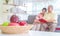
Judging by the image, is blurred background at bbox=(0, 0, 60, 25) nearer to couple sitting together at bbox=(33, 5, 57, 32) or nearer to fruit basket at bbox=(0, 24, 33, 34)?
couple sitting together at bbox=(33, 5, 57, 32)

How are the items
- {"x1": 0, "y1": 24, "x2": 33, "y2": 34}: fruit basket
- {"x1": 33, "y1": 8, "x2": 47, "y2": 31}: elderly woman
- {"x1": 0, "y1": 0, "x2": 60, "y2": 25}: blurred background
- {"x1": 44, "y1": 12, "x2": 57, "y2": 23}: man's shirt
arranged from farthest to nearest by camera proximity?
{"x1": 0, "y1": 0, "x2": 60, "y2": 25}: blurred background → {"x1": 33, "y1": 8, "x2": 47, "y2": 31}: elderly woman → {"x1": 44, "y1": 12, "x2": 57, "y2": 23}: man's shirt → {"x1": 0, "y1": 24, "x2": 33, "y2": 34}: fruit basket

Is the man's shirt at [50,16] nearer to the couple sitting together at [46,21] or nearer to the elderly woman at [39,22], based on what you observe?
the couple sitting together at [46,21]

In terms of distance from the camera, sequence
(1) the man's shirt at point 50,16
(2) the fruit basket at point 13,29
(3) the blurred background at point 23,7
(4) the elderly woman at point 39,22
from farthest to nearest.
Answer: (3) the blurred background at point 23,7, (4) the elderly woman at point 39,22, (1) the man's shirt at point 50,16, (2) the fruit basket at point 13,29

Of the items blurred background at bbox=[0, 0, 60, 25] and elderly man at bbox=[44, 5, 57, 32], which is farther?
blurred background at bbox=[0, 0, 60, 25]

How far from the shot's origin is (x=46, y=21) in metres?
3.19

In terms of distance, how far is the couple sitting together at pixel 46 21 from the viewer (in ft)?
10.3

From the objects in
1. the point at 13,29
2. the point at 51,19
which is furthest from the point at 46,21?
the point at 13,29

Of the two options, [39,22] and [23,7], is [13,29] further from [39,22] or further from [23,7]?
[23,7]

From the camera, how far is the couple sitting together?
314 centimetres

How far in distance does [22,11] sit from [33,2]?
382 millimetres

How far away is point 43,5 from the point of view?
3.44m

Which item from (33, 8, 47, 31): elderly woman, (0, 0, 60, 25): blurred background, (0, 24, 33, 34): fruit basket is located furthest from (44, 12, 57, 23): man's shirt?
(0, 24, 33, 34): fruit basket

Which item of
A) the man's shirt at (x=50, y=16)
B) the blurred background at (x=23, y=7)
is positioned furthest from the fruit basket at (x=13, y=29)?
the blurred background at (x=23, y=7)

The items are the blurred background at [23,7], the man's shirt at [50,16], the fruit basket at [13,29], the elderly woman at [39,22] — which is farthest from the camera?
the blurred background at [23,7]
